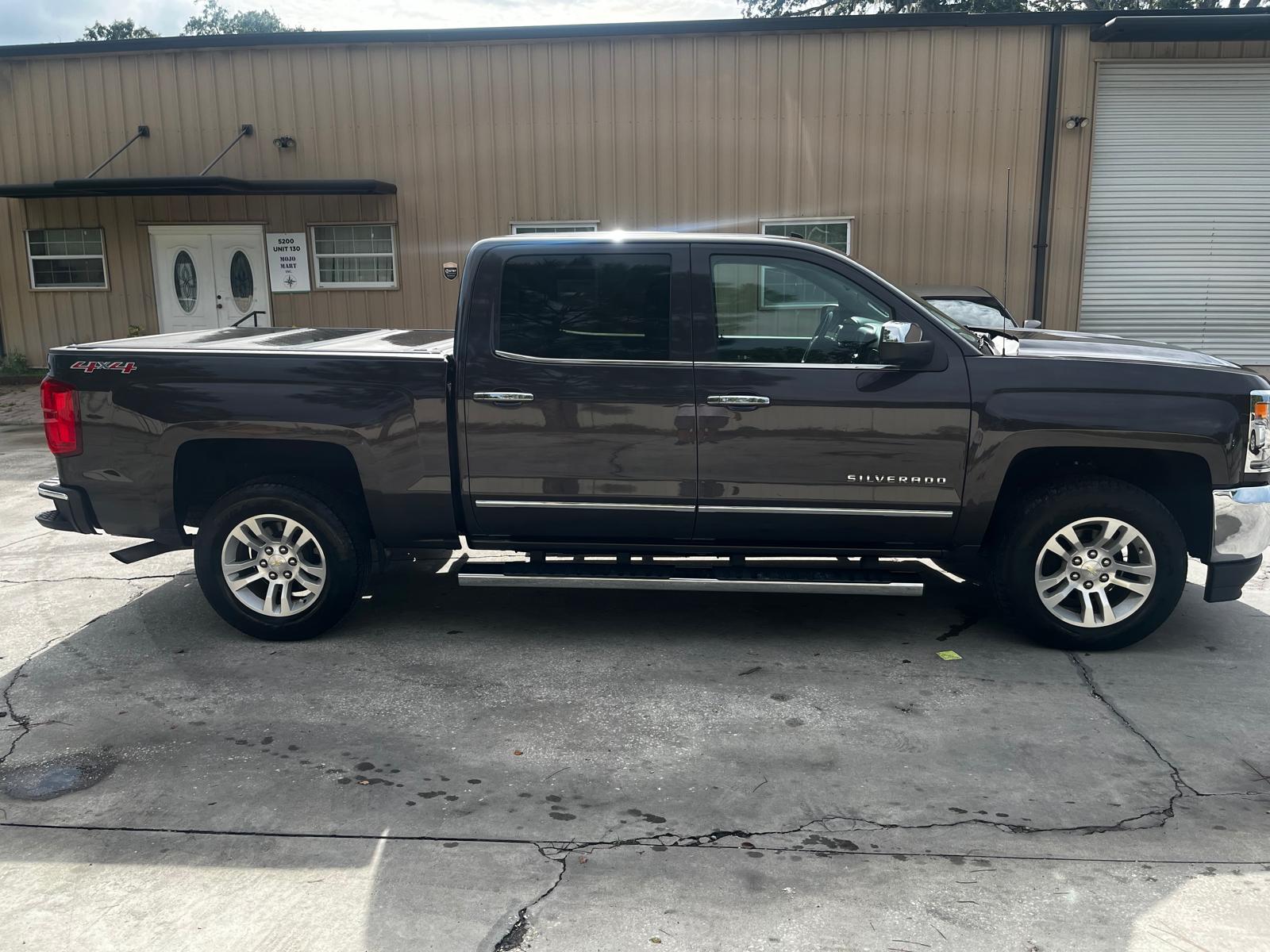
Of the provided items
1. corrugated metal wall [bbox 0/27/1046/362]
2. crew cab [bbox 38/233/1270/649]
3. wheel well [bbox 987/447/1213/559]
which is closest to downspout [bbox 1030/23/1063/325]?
corrugated metal wall [bbox 0/27/1046/362]

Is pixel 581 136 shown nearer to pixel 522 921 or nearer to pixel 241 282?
pixel 241 282

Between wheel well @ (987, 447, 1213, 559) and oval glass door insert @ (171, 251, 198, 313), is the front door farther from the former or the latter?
oval glass door insert @ (171, 251, 198, 313)

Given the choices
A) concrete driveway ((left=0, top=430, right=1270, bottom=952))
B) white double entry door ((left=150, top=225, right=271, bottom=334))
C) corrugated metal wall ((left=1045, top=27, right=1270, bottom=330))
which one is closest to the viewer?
concrete driveway ((left=0, top=430, right=1270, bottom=952))

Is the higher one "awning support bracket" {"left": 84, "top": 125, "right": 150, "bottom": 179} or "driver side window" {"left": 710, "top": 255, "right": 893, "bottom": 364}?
"awning support bracket" {"left": 84, "top": 125, "right": 150, "bottom": 179}

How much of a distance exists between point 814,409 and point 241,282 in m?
13.2

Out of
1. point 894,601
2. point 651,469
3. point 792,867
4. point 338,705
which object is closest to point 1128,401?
point 894,601

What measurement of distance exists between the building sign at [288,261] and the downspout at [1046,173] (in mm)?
10500

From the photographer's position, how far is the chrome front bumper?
4.93 m

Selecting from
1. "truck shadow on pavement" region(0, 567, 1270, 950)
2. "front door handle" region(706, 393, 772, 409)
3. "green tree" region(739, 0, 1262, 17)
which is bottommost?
"truck shadow on pavement" region(0, 567, 1270, 950)

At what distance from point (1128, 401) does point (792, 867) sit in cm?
285

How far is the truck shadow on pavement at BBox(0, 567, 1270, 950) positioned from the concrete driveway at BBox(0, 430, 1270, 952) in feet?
0.05

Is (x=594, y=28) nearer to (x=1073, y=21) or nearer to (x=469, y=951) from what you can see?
(x=1073, y=21)

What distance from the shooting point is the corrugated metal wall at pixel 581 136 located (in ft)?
47.2

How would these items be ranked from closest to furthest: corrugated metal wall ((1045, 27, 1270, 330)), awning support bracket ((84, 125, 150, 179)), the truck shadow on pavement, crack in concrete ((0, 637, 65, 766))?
the truck shadow on pavement < crack in concrete ((0, 637, 65, 766)) < corrugated metal wall ((1045, 27, 1270, 330)) < awning support bracket ((84, 125, 150, 179))
